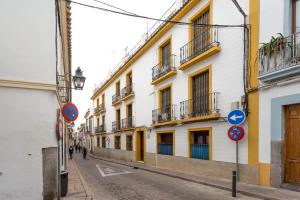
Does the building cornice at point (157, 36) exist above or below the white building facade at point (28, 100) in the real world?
above

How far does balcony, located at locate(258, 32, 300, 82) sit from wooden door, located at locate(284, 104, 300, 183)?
3.46 ft

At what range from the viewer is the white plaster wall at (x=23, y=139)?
20.3 feet

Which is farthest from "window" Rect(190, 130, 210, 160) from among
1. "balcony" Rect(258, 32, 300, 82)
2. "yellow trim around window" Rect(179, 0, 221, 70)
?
"balcony" Rect(258, 32, 300, 82)

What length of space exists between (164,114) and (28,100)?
31.2 feet

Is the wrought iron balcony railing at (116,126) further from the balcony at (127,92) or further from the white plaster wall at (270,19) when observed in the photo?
the white plaster wall at (270,19)

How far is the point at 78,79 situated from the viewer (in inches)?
331

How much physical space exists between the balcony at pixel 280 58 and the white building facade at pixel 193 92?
4.46 feet

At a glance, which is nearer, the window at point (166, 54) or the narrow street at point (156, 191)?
the narrow street at point (156, 191)

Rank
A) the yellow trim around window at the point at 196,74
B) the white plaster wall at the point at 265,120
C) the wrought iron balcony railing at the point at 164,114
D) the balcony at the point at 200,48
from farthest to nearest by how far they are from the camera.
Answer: the wrought iron balcony railing at the point at 164,114, the yellow trim around window at the point at 196,74, the balcony at the point at 200,48, the white plaster wall at the point at 265,120

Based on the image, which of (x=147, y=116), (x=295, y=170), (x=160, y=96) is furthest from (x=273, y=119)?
(x=147, y=116)

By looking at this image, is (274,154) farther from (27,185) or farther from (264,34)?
(27,185)

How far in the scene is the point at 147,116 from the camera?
1802 centimetres

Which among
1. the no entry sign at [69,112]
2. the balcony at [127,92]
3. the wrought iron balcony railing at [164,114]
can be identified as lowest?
the wrought iron balcony railing at [164,114]

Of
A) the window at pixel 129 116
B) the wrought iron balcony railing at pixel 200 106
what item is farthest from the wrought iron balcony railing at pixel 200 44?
the window at pixel 129 116
